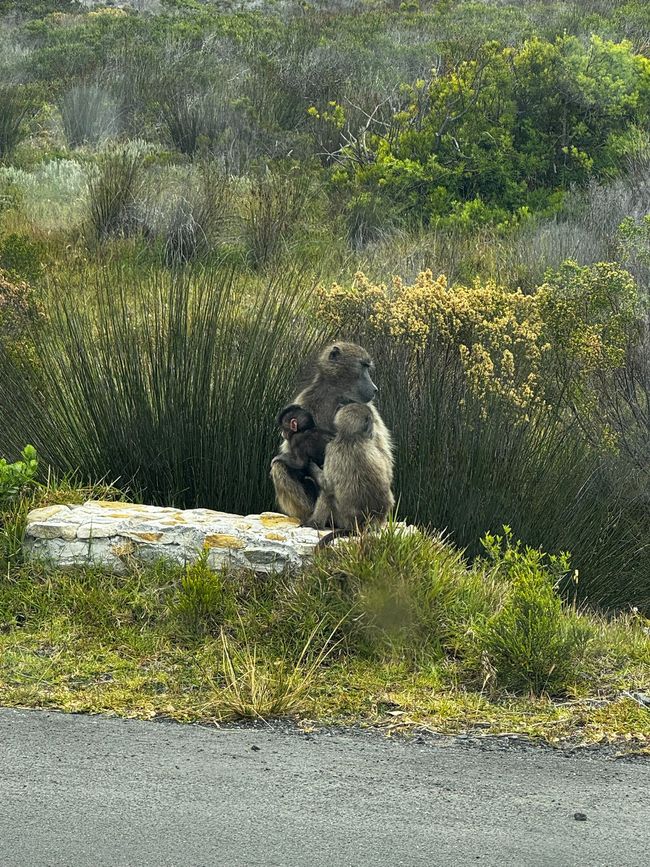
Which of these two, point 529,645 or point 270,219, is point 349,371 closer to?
point 529,645

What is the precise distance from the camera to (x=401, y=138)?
18.2 metres

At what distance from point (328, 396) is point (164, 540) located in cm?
112

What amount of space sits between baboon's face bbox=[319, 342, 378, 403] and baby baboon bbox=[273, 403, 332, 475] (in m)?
0.24

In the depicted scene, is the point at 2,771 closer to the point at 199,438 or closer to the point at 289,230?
the point at 199,438

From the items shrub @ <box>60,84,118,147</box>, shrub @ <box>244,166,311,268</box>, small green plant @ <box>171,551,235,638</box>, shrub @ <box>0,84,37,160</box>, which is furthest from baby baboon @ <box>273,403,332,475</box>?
shrub @ <box>60,84,118,147</box>

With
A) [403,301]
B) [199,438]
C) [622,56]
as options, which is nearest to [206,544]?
[199,438]

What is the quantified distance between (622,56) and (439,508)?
43.9 feet

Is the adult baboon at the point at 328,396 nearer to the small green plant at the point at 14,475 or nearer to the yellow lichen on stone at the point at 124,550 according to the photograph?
the yellow lichen on stone at the point at 124,550

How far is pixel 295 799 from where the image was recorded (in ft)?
13.6

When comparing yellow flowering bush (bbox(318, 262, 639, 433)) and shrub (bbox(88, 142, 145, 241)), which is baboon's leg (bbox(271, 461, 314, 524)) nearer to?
yellow flowering bush (bbox(318, 262, 639, 433))

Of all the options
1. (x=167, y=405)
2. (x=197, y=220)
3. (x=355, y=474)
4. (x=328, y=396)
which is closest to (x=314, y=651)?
(x=355, y=474)

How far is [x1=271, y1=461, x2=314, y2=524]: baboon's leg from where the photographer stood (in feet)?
20.6

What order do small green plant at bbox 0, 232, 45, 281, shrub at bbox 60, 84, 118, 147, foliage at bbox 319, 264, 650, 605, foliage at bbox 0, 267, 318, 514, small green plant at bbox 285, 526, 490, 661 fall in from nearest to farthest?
small green plant at bbox 285, 526, 490, 661
foliage at bbox 0, 267, 318, 514
foliage at bbox 319, 264, 650, 605
small green plant at bbox 0, 232, 45, 281
shrub at bbox 60, 84, 118, 147

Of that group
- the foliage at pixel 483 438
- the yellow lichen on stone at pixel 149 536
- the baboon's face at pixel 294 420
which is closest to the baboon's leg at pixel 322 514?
the baboon's face at pixel 294 420
